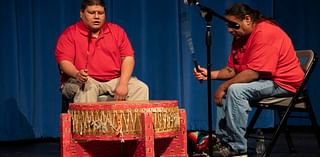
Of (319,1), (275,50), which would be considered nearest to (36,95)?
(275,50)

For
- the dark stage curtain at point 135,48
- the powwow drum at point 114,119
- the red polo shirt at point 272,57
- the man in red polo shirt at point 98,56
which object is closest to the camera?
the powwow drum at point 114,119

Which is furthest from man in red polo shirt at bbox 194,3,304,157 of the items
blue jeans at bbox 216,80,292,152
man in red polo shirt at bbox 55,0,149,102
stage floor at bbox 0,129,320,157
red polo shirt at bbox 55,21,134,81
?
red polo shirt at bbox 55,21,134,81

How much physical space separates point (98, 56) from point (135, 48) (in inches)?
54.4

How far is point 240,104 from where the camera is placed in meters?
3.42

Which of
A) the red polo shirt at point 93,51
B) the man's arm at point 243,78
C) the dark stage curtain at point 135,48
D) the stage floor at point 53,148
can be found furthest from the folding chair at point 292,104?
the dark stage curtain at point 135,48

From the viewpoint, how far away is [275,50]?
A: 351cm

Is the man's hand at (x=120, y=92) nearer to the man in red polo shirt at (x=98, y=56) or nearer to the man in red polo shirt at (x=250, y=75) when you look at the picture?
the man in red polo shirt at (x=98, y=56)

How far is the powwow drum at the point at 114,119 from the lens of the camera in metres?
3.04

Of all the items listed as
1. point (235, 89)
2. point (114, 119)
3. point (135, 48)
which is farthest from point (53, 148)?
point (235, 89)

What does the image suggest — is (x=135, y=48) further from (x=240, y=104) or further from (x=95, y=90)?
(x=240, y=104)

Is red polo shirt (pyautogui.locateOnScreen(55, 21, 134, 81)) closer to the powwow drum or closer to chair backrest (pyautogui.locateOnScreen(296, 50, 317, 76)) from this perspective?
the powwow drum

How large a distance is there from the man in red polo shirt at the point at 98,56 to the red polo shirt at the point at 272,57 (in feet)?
2.45

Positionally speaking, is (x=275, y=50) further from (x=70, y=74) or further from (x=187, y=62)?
(x=187, y=62)

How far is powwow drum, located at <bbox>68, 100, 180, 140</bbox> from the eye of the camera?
304 centimetres
